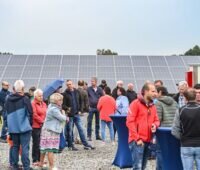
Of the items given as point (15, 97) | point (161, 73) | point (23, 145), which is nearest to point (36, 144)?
point (23, 145)

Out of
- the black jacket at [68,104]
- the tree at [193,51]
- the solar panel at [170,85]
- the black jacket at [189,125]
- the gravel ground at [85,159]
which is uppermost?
→ the tree at [193,51]

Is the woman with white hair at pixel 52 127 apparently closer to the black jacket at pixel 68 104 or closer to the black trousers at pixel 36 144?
the black trousers at pixel 36 144

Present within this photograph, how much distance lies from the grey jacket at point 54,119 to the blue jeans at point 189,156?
9.57ft

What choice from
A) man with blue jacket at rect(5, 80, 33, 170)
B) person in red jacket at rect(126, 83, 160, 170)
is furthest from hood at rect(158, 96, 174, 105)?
man with blue jacket at rect(5, 80, 33, 170)

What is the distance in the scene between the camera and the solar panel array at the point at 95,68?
26.9 metres

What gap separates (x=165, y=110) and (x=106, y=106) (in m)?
5.46

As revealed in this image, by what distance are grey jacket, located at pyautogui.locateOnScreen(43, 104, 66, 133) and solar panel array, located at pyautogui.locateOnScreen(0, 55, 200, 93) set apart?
17.0m

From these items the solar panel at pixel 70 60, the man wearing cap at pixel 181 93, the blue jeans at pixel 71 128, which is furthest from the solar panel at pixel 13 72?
the man wearing cap at pixel 181 93

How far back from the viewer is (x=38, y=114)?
31.4 feet

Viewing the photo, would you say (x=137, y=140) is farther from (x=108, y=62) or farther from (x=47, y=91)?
(x=108, y=62)

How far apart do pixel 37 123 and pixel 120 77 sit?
57.8 feet

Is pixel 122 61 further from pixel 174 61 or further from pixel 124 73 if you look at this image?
pixel 174 61

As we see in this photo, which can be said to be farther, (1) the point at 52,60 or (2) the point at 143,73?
(1) the point at 52,60

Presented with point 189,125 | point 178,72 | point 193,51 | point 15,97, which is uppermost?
point 193,51
